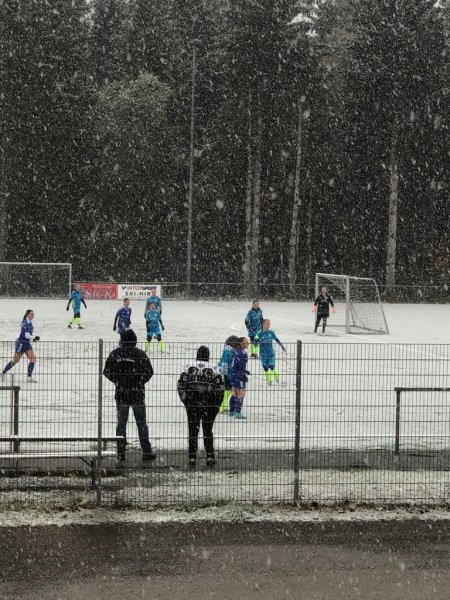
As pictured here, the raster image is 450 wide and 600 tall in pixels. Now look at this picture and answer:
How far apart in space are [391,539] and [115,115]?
54.4 m

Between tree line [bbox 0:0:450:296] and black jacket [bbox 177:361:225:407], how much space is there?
43830 mm

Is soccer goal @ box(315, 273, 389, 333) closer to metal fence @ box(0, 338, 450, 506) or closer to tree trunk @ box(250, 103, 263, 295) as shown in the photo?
metal fence @ box(0, 338, 450, 506)

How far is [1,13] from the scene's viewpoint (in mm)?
58094

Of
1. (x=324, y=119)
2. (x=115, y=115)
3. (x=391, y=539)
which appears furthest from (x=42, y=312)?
(x=391, y=539)

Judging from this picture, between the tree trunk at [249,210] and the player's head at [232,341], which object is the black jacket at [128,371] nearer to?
the player's head at [232,341]

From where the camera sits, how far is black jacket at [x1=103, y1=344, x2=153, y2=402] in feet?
37.9

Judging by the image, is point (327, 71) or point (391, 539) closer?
point (391, 539)

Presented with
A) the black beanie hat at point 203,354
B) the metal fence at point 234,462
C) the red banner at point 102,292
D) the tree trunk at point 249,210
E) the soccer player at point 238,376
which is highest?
the tree trunk at point 249,210

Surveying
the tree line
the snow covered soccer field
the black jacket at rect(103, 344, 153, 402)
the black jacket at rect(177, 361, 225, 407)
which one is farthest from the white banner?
the black jacket at rect(177, 361, 225, 407)

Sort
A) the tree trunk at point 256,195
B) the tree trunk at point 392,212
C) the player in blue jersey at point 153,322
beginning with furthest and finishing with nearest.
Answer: the tree trunk at point 392,212 < the tree trunk at point 256,195 < the player in blue jersey at point 153,322

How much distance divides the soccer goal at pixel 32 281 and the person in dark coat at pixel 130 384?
39164 millimetres

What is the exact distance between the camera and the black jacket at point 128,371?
1155cm

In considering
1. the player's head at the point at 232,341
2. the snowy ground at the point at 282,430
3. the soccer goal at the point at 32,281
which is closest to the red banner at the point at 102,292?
the soccer goal at the point at 32,281

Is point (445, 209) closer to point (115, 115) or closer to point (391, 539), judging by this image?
point (115, 115)
